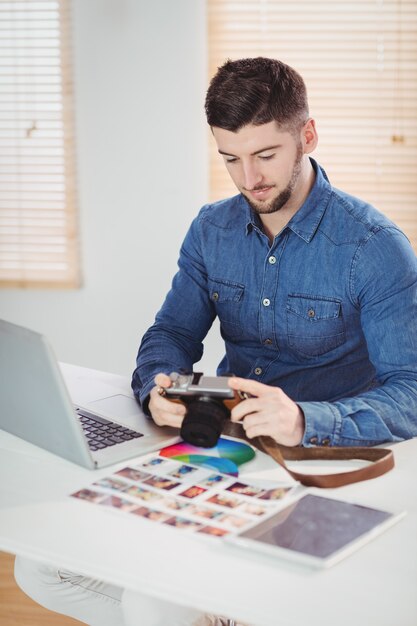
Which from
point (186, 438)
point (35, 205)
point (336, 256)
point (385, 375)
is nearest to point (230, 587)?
point (186, 438)

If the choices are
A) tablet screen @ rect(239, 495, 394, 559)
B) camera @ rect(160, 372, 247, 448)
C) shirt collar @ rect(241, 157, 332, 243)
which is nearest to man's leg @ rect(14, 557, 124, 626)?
camera @ rect(160, 372, 247, 448)

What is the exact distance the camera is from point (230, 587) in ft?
3.28

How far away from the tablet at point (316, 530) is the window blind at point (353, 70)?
201cm

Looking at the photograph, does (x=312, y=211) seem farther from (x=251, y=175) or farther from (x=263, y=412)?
(x=263, y=412)

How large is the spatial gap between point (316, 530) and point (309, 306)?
2.31ft

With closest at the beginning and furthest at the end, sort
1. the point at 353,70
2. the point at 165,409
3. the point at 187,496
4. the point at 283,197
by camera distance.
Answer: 1. the point at 187,496
2. the point at 165,409
3. the point at 283,197
4. the point at 353,70

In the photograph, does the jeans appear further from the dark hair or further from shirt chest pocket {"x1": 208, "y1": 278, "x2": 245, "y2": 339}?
the dark hair

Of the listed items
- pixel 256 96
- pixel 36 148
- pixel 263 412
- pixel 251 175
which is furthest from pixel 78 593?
pixel 36 148

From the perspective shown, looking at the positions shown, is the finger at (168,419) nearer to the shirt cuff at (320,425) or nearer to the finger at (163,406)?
the finger at (163,406)

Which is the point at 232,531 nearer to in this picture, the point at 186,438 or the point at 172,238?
the point at 186,438

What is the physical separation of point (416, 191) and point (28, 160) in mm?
1427

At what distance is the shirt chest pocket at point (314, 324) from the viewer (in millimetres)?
1737

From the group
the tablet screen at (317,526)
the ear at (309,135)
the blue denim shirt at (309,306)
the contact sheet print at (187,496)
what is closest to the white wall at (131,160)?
the blue denim shirt at (309,306)

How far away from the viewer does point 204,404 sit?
52.7 inches
